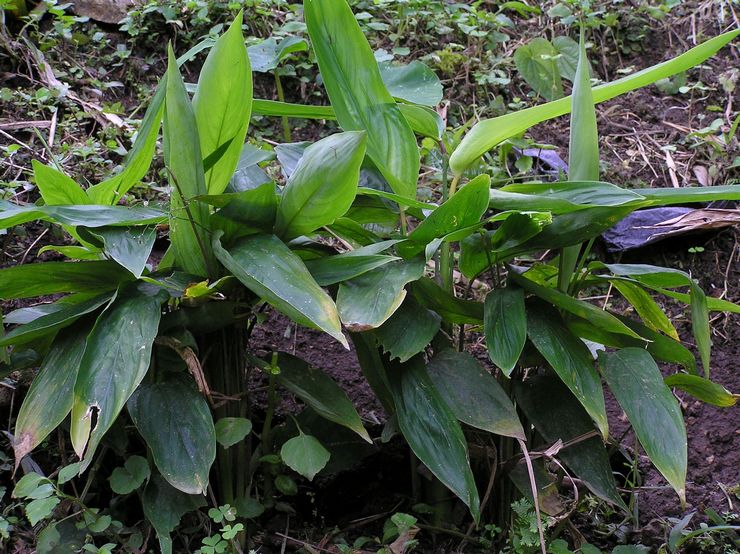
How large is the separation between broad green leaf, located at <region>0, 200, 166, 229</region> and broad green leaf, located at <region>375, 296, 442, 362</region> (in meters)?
0.45

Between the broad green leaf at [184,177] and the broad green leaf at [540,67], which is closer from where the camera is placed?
the broad green leaf at [184,177]

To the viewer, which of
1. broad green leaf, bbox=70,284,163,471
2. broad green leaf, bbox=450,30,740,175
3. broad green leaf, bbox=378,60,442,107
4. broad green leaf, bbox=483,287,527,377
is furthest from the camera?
broad green leaf, bbox=378,60,442,107

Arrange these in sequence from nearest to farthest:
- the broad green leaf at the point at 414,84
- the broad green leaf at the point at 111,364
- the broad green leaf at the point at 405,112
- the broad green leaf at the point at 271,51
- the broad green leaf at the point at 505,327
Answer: the broad green leaf at the point at 111,364 → the broad green leaf at the point at 505,327 → the broad green leaf at the point at 405,112 → the broad green leaf at the point at 414,84 → the broad green leaf at the point at 271,51

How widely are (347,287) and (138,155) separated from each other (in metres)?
0.49

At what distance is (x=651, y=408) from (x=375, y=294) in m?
0.53

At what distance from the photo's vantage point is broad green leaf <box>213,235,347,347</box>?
1.23m

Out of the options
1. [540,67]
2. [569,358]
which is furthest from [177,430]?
[540,67]

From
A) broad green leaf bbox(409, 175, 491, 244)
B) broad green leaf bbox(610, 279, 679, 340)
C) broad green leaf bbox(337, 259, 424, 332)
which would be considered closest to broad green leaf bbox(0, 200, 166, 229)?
broad green leaf bbox(337, 259, 424, 332)

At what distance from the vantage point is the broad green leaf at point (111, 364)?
123cm

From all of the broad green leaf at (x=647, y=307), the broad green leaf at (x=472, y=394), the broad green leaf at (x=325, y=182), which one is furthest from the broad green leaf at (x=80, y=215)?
the broad green leaf at (x=647, y=307)

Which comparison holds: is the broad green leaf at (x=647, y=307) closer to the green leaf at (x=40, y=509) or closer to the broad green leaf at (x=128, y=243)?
the broad green leaf at (x=128, y=243)

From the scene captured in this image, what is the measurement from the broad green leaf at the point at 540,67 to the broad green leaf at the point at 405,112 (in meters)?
1.46

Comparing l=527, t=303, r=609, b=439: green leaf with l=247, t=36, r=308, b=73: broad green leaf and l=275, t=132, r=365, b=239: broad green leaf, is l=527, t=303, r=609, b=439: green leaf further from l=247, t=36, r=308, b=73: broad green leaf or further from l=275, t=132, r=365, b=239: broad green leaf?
l=247, t=36, r=308, b=73: broad green leaf

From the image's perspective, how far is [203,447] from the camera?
1.34m
